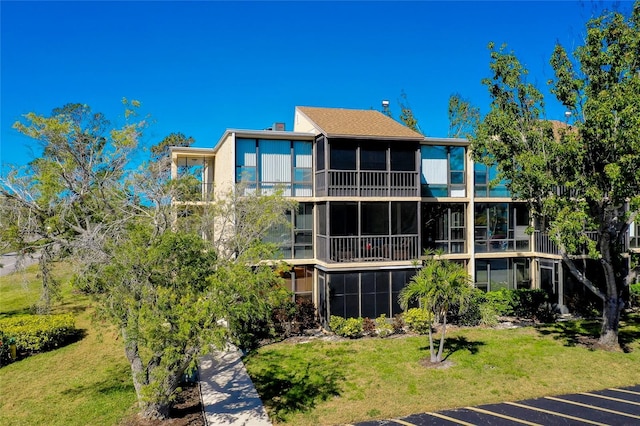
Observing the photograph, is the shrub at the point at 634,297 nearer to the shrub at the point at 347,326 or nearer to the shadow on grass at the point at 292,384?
the shrub at the point at 347,326

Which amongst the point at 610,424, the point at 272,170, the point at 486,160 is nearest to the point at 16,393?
the point at 272,170

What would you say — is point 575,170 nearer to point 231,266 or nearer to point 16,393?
point 231,266

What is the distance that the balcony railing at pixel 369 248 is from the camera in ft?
62.9

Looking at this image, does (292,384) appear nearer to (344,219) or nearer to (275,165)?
(344,219)

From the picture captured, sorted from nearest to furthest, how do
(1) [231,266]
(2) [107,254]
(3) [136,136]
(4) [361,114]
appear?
(1) [231,266] → (2) [107,254] → (3) [136,136] → (4) [361,114]

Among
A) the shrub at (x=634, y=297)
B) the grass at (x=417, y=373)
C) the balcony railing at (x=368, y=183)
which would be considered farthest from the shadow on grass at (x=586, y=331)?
the balcony railing at (x=368, y=183)

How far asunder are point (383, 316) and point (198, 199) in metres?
8.97

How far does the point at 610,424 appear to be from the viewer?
34.3 feet

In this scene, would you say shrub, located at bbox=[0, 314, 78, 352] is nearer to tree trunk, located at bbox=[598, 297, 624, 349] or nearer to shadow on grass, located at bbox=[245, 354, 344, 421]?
shadow on grass, located at bbox=[245, 354, 344, 421]

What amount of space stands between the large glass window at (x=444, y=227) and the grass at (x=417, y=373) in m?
5.29

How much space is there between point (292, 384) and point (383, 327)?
18.9 feet

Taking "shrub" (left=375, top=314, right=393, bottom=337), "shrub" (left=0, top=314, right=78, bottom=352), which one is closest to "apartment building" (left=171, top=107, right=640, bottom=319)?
"shrub" (left=375, top=314, right=393, bottom=337)

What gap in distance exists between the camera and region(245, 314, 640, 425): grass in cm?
1173

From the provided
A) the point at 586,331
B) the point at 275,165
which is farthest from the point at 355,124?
the point at 586,331
